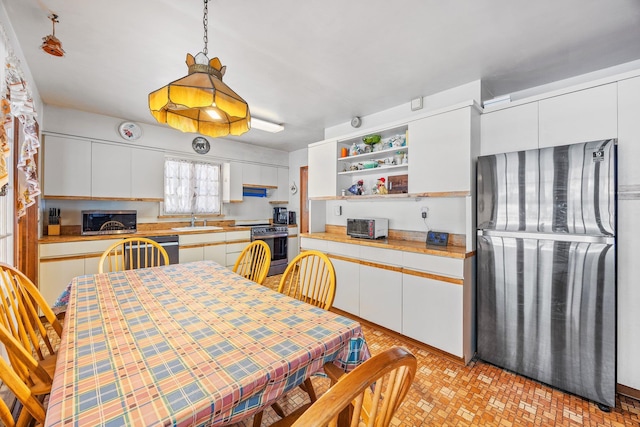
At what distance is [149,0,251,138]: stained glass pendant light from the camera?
1.23m

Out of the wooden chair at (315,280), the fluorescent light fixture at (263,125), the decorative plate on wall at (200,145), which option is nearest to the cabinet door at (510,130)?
the wooden chair at (315,280)

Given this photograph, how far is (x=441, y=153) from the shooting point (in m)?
2.42


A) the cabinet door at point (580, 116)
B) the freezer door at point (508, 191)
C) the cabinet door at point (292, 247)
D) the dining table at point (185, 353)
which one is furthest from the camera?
the cabinet door at point (292, 247)

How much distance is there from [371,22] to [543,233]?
6.04 feet

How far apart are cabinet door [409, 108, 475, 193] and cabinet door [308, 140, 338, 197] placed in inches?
41.7

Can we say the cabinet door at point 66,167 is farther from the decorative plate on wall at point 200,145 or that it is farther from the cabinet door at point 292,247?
the cabinet door at point 292,247

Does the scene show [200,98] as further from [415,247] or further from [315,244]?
[315,244]

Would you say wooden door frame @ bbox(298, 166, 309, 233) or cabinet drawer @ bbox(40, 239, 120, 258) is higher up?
wooden door frame @ bbox(298, 166, 309, 233)

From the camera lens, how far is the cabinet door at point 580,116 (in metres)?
1.81

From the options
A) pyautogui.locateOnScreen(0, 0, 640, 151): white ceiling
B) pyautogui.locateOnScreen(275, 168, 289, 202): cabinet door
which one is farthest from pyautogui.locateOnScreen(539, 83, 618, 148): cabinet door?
pyautogui.locateOnScreen(275, 168, 289, 202): cabinet door

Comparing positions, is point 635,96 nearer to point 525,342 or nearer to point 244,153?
point 525,342

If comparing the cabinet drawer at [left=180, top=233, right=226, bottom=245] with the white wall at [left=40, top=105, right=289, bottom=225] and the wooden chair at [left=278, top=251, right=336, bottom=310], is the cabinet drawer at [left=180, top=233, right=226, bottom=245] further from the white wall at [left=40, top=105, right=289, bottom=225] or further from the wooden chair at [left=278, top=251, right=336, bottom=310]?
the wooden chair at [left=278, top=251, right=336, bottom=310]

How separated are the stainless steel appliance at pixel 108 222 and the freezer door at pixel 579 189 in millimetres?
4372

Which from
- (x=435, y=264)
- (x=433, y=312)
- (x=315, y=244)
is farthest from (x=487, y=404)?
(x=315, y=244)
